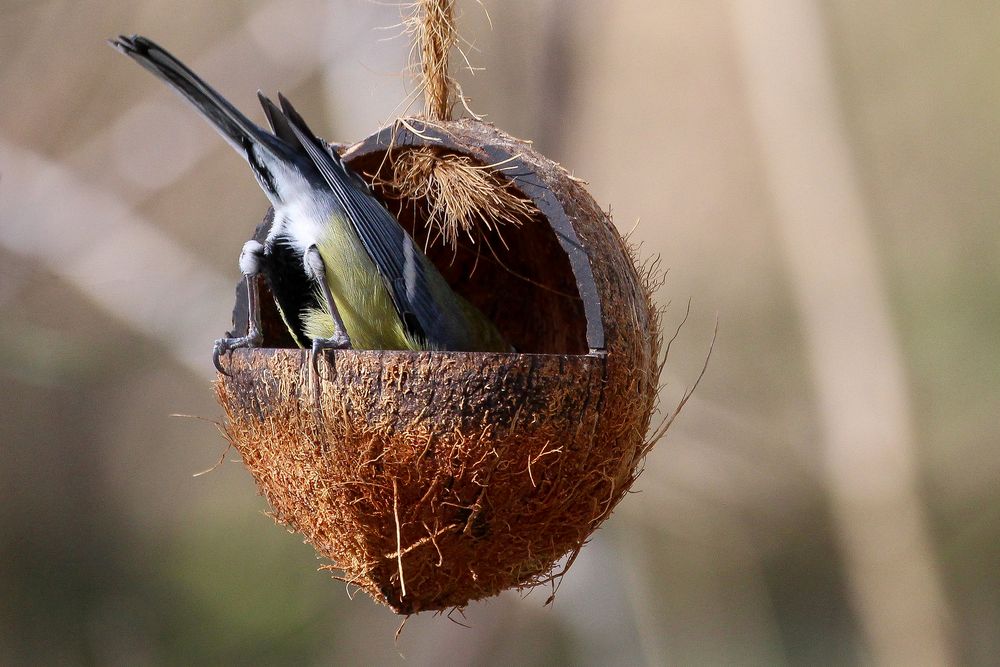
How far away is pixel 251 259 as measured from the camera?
1610mm

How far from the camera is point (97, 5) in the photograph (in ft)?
10.3

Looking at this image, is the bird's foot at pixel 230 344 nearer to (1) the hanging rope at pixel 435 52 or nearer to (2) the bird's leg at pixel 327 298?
(2) the bird's leg at pixel 327 298

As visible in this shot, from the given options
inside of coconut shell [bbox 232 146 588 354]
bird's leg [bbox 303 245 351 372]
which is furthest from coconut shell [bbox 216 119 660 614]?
inside of coconut shell [bbox 232 146 588 354]

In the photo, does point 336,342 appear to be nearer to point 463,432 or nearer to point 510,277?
point 463,432

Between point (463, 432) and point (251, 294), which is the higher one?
point (251, 294)

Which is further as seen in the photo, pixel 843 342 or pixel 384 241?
pixel 843 342

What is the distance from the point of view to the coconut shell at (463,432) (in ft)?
4.29

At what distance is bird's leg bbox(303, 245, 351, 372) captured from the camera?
4.94 feet

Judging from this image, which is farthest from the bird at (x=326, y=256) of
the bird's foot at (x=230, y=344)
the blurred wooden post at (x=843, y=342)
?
the blurred wooden post at (x=843, y=342)

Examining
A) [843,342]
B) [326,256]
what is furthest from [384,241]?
[843,342]

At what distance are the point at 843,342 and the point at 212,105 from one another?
2.12 meters

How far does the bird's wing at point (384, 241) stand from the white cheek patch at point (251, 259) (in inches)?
6.6

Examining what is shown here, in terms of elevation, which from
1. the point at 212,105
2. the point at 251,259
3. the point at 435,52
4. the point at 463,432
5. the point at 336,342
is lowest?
the point at 463,432

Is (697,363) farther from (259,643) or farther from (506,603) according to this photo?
(259,643)
